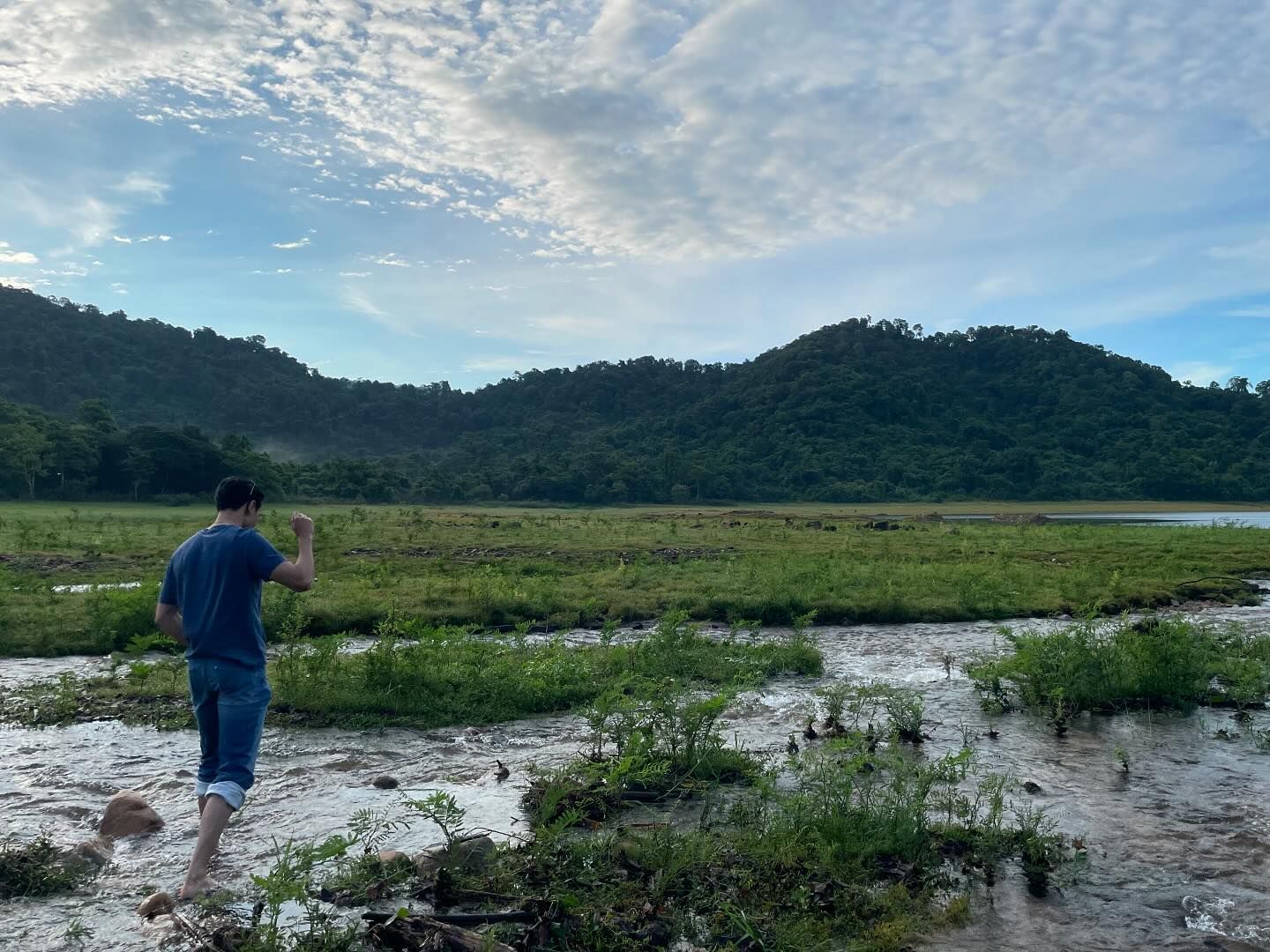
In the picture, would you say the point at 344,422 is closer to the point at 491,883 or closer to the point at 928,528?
the point at 928,528

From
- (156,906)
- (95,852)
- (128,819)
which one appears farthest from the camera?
(128,819)

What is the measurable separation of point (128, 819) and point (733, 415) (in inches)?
5485

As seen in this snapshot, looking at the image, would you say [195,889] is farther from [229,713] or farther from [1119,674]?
[1119,674]

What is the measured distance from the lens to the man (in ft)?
18.6

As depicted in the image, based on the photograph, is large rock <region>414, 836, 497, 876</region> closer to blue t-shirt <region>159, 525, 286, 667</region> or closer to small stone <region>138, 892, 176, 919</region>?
small stone <region>138, 892, 176, 919</region>

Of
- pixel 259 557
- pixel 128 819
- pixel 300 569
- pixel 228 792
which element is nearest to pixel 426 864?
pixel 228 792

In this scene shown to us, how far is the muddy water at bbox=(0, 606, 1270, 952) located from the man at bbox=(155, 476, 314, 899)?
77cm

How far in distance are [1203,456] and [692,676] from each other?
12341 cm

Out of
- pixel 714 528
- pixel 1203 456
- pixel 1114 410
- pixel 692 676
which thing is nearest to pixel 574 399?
pixel 1114 410

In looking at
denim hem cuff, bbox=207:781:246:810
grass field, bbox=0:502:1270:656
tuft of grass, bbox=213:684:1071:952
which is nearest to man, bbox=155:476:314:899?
denim hem cuff, bbox=207:781:246:810

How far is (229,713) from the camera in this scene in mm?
5746

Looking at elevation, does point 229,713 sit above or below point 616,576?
above

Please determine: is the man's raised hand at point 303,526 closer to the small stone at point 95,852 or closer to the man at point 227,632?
the man at point 227,632

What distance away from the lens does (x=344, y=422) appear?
151 metres
